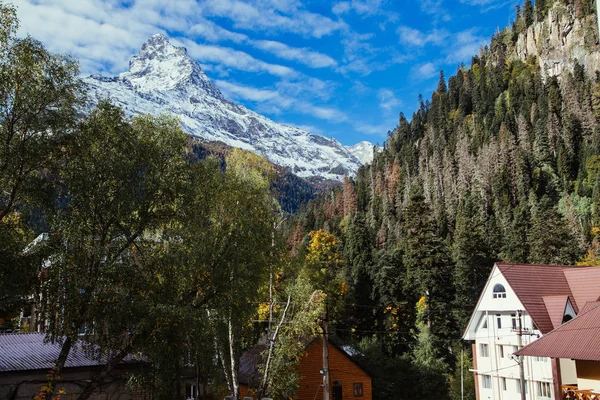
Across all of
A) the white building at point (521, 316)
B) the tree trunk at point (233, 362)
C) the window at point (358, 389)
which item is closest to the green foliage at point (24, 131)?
the tree trunk at point (233, 362)

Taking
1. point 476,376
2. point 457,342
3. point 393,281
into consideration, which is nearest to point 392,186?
point 393,281

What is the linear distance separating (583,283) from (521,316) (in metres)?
4.90

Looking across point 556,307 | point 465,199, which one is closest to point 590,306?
point 556,307

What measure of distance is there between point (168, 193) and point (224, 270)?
398cm

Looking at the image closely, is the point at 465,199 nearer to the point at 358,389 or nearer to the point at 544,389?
the point at 544,389

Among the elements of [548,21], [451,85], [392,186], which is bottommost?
[392,186]

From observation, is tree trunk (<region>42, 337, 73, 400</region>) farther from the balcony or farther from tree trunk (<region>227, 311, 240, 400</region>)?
the balcony

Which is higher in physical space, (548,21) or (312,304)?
(548,21)

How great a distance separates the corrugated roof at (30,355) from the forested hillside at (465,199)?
2496cm

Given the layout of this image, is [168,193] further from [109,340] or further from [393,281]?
[393,281]

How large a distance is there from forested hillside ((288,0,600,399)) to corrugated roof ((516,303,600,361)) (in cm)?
1934

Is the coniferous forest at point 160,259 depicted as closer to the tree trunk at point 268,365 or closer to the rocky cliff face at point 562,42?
the tree trunk at point 268,365

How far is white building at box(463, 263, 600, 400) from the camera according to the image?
31.7m

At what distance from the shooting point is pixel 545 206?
8612 centimetres
